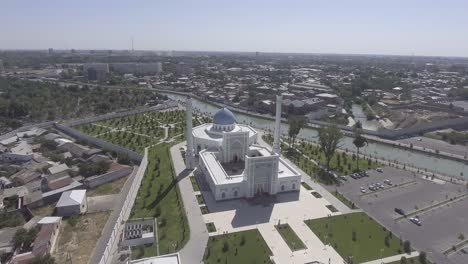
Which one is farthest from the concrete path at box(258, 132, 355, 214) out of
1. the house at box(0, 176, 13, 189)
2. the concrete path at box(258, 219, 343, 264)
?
the house at box(0, 176, 13, 189)

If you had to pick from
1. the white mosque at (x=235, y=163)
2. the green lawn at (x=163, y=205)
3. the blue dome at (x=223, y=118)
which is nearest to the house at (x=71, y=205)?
the green lawn at (x=163, y=205)

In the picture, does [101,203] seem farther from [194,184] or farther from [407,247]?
[407,247]

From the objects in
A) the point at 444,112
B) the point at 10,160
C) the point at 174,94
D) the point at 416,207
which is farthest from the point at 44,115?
the point at 444,112

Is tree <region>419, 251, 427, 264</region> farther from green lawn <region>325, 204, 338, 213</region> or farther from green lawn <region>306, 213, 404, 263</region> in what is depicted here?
green lawn <region>325, 204, 338, 213</region>

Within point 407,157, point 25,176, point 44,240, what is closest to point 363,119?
point 407,157

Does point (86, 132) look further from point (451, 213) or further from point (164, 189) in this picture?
point (451, 213)

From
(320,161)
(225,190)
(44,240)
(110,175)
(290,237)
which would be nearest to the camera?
(44,240)
